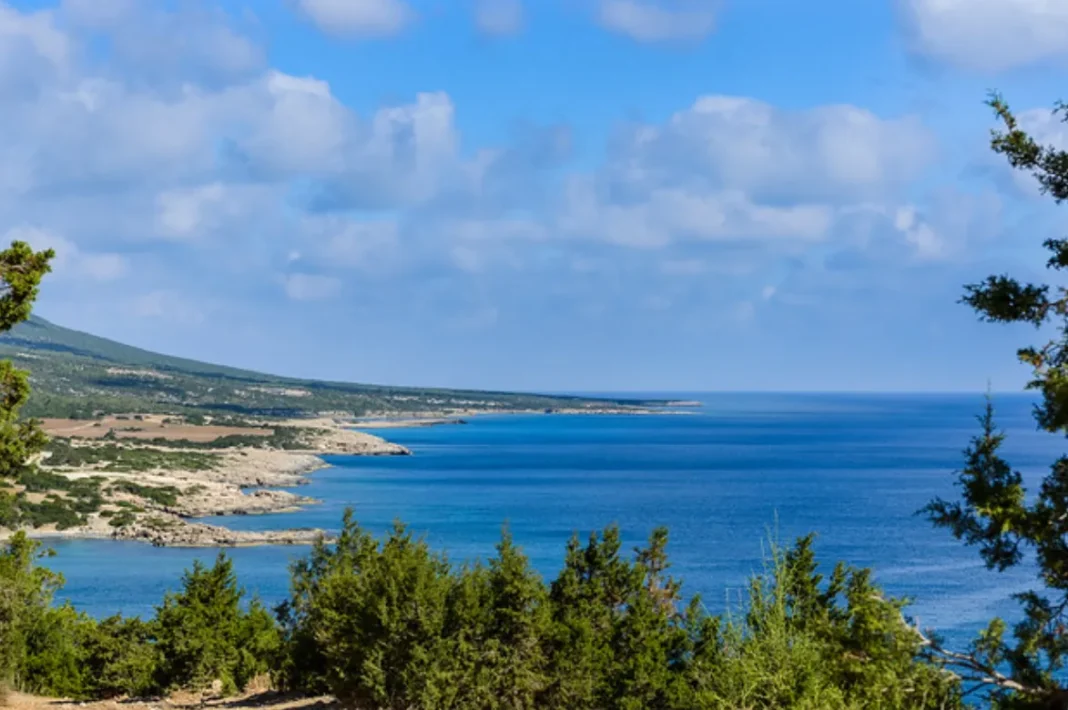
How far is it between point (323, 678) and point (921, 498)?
274ft

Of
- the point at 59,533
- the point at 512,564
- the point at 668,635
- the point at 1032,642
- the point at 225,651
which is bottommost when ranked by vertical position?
the point at 59,533

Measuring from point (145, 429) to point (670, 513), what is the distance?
83576 millimetres

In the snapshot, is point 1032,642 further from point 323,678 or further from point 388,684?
point 323,678

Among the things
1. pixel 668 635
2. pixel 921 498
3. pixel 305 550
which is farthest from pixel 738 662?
pixel 921 498

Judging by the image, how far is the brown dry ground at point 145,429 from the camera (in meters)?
132

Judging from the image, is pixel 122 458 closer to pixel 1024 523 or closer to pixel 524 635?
pixel 524 635

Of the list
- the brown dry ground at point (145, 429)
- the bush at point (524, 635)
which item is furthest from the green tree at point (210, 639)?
the brown dry ground at point (145, 429)

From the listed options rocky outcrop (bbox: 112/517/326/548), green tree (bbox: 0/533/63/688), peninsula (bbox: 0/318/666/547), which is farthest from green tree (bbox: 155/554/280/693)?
rocky outcrop (bbox: 112/517/326/548)

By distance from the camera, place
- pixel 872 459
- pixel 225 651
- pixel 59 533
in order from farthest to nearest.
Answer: pixel 872 459, pixel 59 533, pixel 225 651

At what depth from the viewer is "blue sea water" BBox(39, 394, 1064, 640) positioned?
181 feet

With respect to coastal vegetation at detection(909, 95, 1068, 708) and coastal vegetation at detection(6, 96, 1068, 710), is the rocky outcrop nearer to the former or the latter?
coastal vegetation at detection(6, 96, 1068, 710)

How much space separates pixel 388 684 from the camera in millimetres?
19781

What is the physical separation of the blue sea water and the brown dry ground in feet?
56.2

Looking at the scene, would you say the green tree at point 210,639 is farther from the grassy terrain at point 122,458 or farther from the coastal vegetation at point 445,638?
the grassy terrain at point 122,458
